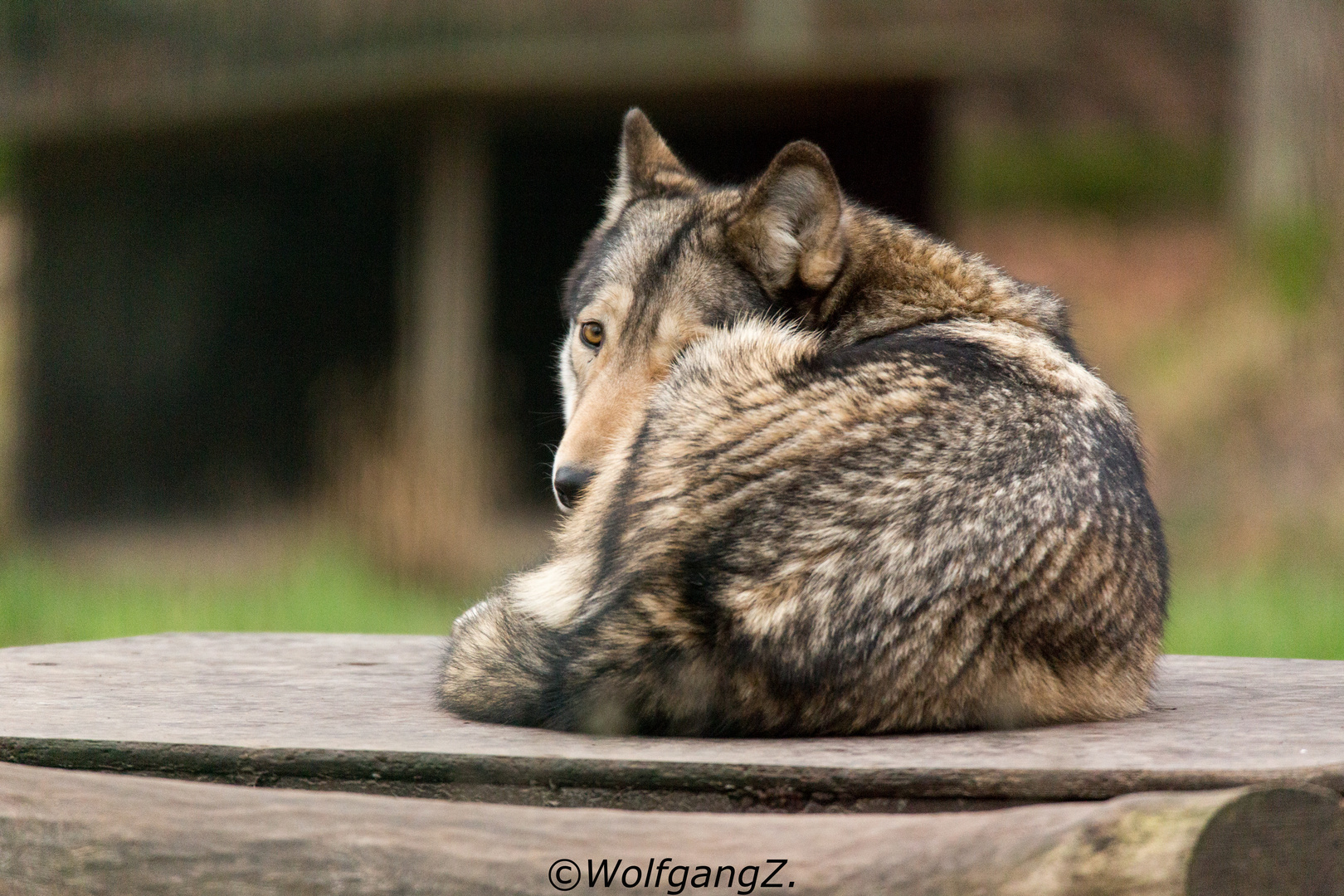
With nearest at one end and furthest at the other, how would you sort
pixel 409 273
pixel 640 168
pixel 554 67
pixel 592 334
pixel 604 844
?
pixel 604 844, pixel 592 334, pixel 640 168, pixel 554 67, pixel 409 273

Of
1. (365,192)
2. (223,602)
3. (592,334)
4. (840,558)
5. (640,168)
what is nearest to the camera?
(840,558)

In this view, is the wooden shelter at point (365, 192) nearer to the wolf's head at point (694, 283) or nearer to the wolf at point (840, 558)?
the wolf's head at point (694, 283)

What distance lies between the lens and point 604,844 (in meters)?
2.29

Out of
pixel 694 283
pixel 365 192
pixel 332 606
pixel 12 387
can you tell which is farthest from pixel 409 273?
pixel 694 283

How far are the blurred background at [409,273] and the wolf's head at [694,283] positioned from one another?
4142 millimetres

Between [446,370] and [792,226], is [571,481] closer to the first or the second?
[792,226]

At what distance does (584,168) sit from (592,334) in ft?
31.6

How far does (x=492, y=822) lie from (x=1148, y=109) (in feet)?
65.6

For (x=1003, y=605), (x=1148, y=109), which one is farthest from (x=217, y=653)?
(x=1148, y=109)

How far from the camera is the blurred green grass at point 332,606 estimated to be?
22.1ft

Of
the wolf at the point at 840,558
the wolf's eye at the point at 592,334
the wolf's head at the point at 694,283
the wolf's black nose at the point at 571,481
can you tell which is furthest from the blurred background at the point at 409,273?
the wolf at the point at 840,558

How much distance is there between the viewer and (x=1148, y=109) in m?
20.3

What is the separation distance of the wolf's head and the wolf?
0.08m

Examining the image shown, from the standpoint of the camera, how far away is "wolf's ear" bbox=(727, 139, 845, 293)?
141 inches
